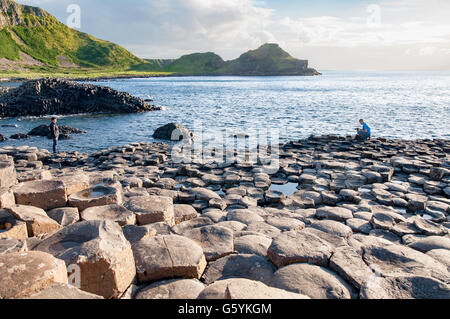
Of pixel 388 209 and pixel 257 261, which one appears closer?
pixel 257 261

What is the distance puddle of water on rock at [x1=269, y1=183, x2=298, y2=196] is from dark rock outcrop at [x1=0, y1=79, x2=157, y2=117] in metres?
33.1

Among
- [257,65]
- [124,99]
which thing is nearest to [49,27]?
[257,65]

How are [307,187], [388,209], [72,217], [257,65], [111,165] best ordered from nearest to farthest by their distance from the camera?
[72,217]
[388,209]
[307,187]
[111,165]
[257,65]

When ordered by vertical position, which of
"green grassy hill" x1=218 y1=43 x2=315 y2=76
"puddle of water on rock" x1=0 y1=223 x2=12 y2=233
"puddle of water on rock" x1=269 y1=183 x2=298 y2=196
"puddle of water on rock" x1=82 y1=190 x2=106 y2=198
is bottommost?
"puddle of water on rock" x1=269 y1=183 x2=298 y2=196

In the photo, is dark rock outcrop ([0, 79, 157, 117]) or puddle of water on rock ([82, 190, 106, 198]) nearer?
puddle of water on rock ([82, 190, 106, 198])

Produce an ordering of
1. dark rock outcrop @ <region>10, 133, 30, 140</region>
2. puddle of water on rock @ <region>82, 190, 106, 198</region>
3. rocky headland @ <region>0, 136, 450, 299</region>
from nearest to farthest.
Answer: rocky headland @ <region>0, 136, 450, 299</region>, puddle of water on rock @ <region>82, 190, 106, 198</region>, dark rock outcrop @ <region>10, 133, 30, 140</region>

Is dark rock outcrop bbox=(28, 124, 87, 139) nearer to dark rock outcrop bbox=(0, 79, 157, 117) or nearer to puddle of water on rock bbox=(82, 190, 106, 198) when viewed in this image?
dark rock outcrop bbox=(0, 79, 157, 117)

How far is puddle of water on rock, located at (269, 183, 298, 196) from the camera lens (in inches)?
430

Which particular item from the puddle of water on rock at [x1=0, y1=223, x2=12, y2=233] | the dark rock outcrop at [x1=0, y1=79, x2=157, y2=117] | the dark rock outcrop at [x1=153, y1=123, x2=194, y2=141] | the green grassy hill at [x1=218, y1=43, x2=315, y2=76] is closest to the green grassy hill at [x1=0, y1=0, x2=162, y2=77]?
the green grassy hill at [x1=218, y1=43, x2=315, y2=76]

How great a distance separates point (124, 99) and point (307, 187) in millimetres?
36175

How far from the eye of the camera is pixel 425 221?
24.3ft

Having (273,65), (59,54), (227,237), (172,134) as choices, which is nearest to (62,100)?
(172,134)
